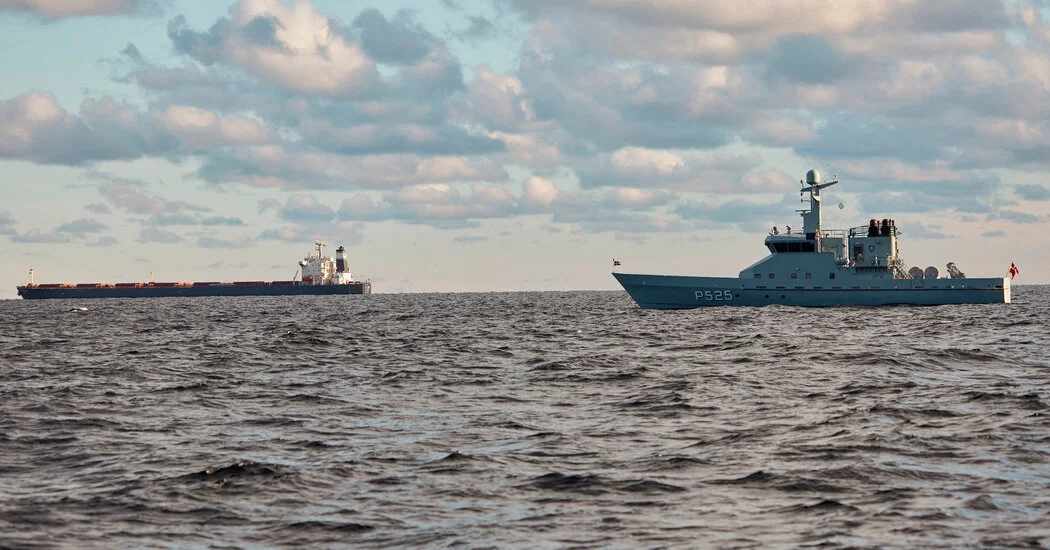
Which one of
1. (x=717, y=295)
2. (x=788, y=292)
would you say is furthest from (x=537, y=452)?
(x=788, y=292)

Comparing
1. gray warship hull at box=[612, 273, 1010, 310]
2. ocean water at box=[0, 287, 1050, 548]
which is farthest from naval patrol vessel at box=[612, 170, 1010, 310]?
ocean water at box=[0, 287, 1050, 548]

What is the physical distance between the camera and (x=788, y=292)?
242ft

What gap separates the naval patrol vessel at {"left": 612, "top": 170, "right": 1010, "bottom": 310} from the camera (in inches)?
2908

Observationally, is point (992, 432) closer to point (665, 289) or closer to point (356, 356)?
point (356, 356)

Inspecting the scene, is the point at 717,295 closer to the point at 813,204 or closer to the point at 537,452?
the point at 813,204

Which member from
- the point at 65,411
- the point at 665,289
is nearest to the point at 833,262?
the point at 665,289

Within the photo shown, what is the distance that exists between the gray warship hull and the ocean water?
39.6 metres

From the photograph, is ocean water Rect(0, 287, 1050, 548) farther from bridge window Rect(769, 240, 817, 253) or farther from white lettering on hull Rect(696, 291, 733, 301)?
bridge window Rect(769, 240, 817, 253)

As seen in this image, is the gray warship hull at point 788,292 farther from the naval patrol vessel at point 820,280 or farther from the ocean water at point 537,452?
the ocean water at point 537,452

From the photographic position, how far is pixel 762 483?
44.8 feet

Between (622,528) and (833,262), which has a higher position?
(833,262)

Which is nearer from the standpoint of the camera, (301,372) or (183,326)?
(301,372)

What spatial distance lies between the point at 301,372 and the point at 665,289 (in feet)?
160

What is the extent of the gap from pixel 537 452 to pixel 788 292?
200 ft
